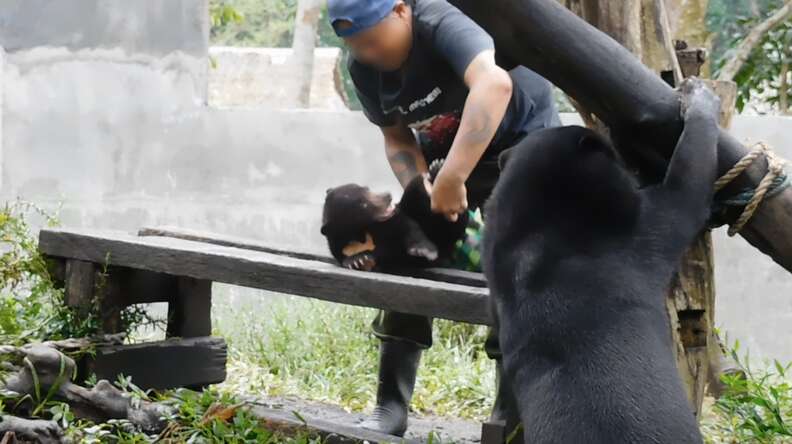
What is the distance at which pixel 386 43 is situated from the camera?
4359 mm

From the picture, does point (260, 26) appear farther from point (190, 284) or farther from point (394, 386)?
point (394, 386)

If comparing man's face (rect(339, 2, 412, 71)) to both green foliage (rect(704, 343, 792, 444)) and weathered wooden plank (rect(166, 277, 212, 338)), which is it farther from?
green foliage (rect(704, 343, 792, 444))

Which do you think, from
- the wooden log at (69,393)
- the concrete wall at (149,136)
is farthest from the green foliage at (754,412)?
the concrete wall at (149,136)

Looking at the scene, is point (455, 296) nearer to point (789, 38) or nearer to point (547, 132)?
point (547, 132)

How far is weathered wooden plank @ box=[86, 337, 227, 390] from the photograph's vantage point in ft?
15.8

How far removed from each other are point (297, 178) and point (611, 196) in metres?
6.63

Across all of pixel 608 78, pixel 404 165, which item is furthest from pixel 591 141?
pixel 404 165

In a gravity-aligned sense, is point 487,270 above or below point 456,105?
below

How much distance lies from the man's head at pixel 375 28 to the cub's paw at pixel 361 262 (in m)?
0.76

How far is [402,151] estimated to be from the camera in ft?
15.8

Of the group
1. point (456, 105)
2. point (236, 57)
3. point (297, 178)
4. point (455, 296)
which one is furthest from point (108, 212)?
point (236, 57)

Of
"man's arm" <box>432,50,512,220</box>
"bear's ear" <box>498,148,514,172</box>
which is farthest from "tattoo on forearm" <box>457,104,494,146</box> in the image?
"bear's ear" <box>498,148,514,172</box>

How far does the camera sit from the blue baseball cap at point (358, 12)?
4.21 m

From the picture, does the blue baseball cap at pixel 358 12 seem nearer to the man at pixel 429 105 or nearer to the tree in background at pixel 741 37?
the man at pixel 429 105
